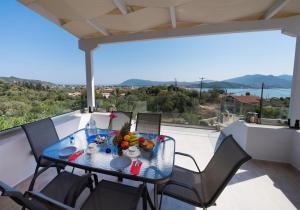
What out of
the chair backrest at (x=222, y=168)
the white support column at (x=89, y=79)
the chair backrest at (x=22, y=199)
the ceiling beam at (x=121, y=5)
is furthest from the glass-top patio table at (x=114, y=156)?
the white support column at (x=89, y=79)

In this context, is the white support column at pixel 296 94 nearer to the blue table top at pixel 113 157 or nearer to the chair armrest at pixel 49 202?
the blue table top at pixel 113 157

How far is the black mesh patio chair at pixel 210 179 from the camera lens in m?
1.32

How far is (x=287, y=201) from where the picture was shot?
1.93 meters

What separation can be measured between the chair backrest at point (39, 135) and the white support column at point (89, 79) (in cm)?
201

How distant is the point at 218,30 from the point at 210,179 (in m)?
2.87

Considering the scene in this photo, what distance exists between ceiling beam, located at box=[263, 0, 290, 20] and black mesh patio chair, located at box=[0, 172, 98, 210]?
3.51 m

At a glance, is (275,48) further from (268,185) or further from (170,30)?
(268,185)

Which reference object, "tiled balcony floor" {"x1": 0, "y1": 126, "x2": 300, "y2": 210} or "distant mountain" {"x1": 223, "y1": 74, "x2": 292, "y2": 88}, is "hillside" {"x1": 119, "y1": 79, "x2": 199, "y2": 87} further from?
"tiled balcony floor" {"x1": 0, "y1": 126, "x2": 300, "y2": 210}

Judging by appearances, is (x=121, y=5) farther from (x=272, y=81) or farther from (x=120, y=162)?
(x=272, y=81)

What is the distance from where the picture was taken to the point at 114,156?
1710 millimetres

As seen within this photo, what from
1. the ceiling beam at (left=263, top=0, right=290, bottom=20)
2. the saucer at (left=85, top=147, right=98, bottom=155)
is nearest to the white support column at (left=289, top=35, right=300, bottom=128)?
the ceiling beam at (left=263, top=0, right=290, bottom=20)

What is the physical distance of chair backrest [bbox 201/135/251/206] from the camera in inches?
51.1

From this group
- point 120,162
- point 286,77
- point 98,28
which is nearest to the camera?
point 120,162

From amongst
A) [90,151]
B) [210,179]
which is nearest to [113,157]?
[90,151]
